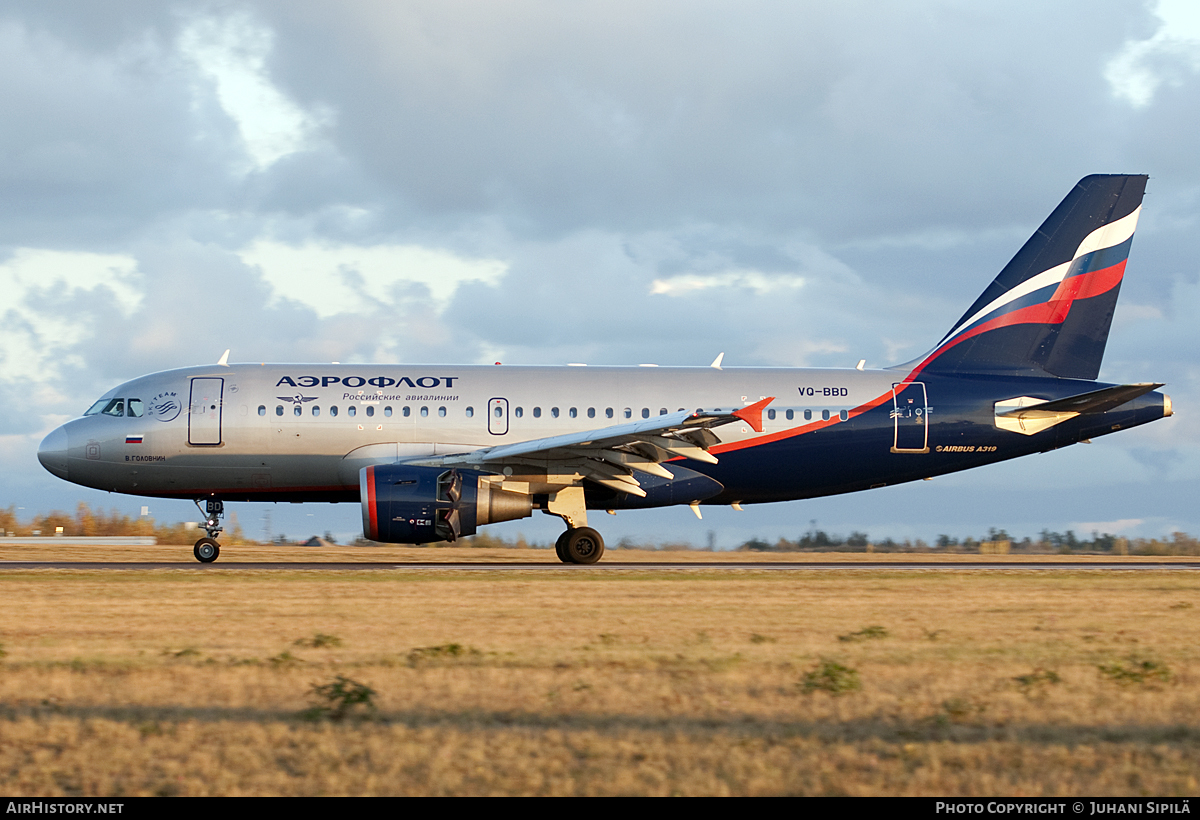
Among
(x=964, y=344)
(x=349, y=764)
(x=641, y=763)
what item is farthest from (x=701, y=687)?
(x=964, y=344)

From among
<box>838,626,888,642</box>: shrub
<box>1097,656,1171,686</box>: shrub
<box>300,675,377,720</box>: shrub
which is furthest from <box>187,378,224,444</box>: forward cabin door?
<box>1097,656,1171,686</box>: shrub

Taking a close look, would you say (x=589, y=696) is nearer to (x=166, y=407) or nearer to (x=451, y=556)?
(x=166, y=407)

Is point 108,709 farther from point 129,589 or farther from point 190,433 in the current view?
point 190,433

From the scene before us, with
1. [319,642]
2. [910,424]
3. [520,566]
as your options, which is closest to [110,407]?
[520,566]

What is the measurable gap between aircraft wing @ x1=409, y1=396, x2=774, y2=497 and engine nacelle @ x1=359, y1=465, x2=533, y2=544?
997mm

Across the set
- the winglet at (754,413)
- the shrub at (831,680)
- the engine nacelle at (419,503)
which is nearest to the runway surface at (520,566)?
the engine nacelle at (419,503)

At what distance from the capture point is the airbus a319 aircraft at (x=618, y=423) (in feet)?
80.9

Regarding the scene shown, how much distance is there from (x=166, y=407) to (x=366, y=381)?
4.33 m

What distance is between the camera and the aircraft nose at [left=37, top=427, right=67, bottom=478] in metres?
25.4

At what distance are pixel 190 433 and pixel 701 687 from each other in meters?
19.1

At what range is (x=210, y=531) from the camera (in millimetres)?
25453

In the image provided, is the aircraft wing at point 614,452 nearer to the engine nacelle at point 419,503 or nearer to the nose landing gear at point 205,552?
the engine nacelle at point 419,503

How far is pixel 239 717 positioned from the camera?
7.65m

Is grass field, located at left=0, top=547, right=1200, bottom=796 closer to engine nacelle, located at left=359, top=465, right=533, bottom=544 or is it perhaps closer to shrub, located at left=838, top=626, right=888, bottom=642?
shrub, located at left=838, top=626, right=888, bottom=642
